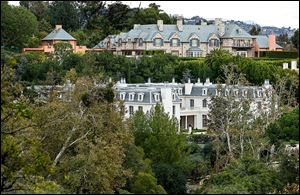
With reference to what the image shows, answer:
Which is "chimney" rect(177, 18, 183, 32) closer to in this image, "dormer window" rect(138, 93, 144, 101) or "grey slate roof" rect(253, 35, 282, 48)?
"grey slate roof" rect(253, 35, 282, 48)

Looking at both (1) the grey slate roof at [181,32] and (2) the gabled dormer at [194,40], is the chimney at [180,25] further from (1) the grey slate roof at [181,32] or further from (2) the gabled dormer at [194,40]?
(2) the gabled dormer at [194,40]

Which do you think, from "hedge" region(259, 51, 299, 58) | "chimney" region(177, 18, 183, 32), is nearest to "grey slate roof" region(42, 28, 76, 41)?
"chimney" region(177, 18, 183, 32)

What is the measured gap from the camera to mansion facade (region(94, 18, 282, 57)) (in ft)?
235

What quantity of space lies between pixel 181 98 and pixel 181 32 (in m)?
23.2

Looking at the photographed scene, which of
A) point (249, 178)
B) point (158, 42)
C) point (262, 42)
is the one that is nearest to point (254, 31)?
point (262, 42)

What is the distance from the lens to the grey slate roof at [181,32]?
71.6 metres

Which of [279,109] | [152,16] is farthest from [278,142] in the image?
[152,16]

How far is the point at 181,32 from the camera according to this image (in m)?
71.9

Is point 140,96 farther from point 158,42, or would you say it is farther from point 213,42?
point 213,42

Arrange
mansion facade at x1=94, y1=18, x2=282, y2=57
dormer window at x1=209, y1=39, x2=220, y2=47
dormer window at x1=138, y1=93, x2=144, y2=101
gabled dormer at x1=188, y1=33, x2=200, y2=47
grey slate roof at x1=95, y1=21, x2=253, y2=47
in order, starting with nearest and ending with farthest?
1. dormer window at x1=138, y1=93, x2=144, y2=101
2. gabled dormer at x1=188, y1=33, x2=200, y2=47
3. mansion facade at x1=94, y1=18, x2=282, y2=57
4. grey slate roof at x1=95, y1=21, x2=253, y2=47
5. dormer window at x1=209, y1=39, x2=220, y2=47

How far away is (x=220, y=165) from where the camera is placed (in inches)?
1262

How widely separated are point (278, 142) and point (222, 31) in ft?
140

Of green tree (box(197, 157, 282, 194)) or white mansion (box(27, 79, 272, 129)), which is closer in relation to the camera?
green tree (box(197, 157, 282, 194))

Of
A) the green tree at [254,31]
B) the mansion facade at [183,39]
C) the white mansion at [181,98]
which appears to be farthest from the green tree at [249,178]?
the green tree at [254,31]
